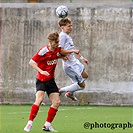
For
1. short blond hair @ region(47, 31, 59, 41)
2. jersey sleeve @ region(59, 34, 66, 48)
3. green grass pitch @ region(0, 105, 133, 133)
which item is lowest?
green grass pitch @ region(0, 105, 133, 133)

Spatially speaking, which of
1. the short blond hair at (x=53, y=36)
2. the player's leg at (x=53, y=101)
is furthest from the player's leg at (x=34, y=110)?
the short blond hair at (x=53, y=36)

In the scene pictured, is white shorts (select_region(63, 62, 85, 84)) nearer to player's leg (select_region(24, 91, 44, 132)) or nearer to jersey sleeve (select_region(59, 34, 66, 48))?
jersey sleeve (select_region(59, 34, 66, 48))

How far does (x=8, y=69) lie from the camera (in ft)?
60.7

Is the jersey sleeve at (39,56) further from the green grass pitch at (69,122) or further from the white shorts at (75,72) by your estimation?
the white shorts at (75,72)

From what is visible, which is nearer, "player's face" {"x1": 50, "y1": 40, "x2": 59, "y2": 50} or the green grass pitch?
"player's face" {"x1": 50, "y1": 40, "x2": 59, "y2": 50}

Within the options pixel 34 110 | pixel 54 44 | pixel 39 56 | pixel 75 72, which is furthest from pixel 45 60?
pixel 75 72

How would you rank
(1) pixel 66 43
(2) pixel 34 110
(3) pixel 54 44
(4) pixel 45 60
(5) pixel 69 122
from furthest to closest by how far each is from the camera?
(1) pixel 66 43, (5) pixel 69 122, (4) pixel 45 60, (3) pixel 54 44, (2) pixel 34 110

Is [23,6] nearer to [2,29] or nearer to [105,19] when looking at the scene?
[2,29]

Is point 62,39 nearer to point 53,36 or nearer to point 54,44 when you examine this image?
point 54,44

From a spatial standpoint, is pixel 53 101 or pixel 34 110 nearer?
pixel 34 110

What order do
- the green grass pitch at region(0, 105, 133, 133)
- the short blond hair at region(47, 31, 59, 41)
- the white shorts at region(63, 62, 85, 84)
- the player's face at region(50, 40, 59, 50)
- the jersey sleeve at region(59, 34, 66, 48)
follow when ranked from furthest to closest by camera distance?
the white shorts at region(63, 62, 85, 84), the jersey sleeve at region(59, 34, 66, 48), the green grass pitch at region(0, 105, 133, 133), the player's face at region(50, 40, 59, 50), the short blond hair at region(47, 31, 59, 41)

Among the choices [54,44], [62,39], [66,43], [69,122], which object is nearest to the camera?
[54,44]

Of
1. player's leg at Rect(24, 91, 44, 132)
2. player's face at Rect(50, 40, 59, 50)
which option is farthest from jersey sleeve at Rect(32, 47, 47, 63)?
player's leg at Rect(24, 91, 44, 132)

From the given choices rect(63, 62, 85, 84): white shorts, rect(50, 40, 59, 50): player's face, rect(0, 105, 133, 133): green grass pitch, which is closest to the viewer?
rect(50, 40, 59, 50): player's face
